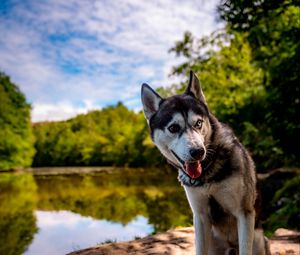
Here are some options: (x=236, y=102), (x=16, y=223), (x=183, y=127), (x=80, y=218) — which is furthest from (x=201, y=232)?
(x=236, y=102)

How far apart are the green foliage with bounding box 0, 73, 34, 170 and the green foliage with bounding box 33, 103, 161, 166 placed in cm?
1981

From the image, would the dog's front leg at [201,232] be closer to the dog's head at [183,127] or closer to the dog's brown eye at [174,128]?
the dog's head at [183,127]

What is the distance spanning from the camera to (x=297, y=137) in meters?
8.61

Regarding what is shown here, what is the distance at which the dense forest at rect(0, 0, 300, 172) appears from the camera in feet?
28.0

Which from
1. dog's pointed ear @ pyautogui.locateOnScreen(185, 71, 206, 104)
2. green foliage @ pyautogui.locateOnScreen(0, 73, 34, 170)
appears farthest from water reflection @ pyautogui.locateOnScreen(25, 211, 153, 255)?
green foliage @ pyautogui.locateOnScreen(0, 73, 34, 170)

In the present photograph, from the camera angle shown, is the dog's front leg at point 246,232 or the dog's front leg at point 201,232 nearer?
the dog's front leg at point 246,232

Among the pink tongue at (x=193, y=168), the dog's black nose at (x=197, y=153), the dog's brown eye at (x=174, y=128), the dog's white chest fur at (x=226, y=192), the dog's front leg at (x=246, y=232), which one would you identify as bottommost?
the dog's front leg at (x=246, y=232)

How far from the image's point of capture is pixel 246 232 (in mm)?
3660

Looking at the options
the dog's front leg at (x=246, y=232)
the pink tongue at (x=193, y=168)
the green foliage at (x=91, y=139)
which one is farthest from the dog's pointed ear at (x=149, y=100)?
the green foliage at (x=91, y=139)

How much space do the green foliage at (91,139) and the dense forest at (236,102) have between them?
0.23 m

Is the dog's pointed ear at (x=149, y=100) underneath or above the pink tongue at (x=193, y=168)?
above

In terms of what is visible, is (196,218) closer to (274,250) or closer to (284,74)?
(274,250)

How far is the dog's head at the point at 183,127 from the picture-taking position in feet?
11.5

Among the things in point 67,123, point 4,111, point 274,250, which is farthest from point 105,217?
point 67,123
